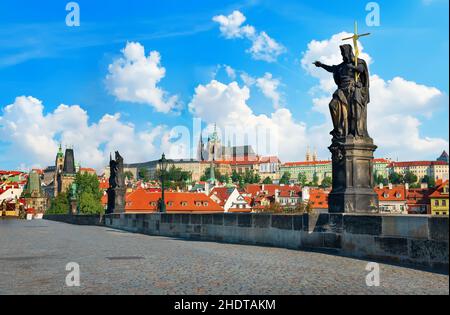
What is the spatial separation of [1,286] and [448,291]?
5649 millimetres

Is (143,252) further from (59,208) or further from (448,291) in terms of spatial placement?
(59,208)

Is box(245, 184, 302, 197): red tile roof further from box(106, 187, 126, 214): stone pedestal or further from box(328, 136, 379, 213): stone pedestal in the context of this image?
box(328, 136, 379, 213): stone pedestal

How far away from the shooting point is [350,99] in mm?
11273

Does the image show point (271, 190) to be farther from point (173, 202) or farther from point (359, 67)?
point (359, 67)

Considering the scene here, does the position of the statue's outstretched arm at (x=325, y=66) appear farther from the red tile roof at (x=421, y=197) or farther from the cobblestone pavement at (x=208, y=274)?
the cobblestone pavement at (x=208, y=274)

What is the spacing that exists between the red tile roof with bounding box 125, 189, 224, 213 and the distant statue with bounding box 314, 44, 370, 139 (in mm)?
63052

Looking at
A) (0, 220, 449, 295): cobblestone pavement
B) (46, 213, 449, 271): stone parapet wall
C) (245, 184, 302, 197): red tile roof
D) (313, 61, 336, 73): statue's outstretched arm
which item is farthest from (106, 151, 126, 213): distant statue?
(245, 184, 302, 197): red tile roof

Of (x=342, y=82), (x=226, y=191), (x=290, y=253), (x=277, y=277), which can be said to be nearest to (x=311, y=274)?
(x=277, y=277)

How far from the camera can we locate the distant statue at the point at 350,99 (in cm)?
1123

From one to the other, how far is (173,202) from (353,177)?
64.8 meters

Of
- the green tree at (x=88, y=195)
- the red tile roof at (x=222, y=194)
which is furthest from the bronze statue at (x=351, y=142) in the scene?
the red tile roof at (x=222, y=194)

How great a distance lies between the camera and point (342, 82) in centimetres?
1146
